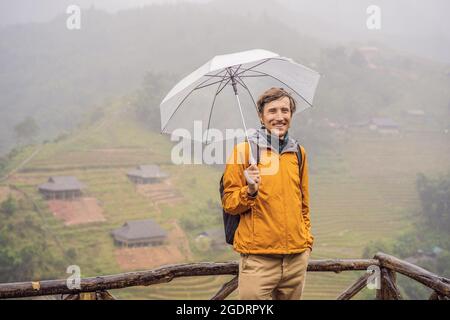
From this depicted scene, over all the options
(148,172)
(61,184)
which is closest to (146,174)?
(148,172)

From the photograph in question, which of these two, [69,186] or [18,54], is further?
[18,54]

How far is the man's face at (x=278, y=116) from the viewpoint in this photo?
158 cm

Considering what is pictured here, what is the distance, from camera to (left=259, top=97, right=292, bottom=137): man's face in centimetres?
158

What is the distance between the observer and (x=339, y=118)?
149 ft

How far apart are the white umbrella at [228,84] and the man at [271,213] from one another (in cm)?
20

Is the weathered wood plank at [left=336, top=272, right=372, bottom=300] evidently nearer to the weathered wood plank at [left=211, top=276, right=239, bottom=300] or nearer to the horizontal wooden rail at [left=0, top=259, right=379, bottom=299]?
the horizontal wooden rail at [left=0, top=259, right=379, bottom=299]

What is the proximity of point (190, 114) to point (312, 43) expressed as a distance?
236ft

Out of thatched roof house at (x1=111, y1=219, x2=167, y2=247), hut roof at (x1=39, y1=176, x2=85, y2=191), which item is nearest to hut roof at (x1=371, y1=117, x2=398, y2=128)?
thatched roof house at (x1=111, y1=219, x2=167, y2=247)

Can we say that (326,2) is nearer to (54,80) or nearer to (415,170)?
(54,80)

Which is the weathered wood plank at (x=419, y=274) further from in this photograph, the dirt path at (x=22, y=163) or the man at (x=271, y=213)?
the dirt path at (x=22, y=163)

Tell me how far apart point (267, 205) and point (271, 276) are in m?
0.23

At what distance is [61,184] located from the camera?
2797 centimetres

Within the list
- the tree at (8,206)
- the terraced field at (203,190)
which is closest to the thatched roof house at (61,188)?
the terraced field at (203,190)
